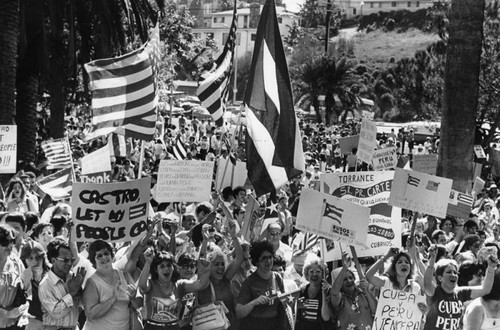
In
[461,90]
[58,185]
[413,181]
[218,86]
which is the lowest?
[58,185]

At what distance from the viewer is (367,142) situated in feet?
51.3

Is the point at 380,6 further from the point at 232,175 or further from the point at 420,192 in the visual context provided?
the point at 420,192

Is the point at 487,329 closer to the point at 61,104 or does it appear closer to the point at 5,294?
the point at 5,294

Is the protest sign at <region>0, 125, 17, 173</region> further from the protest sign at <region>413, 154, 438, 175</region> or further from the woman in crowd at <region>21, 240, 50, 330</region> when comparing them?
the protest sign at <region>413, 154, 438, 175</region>

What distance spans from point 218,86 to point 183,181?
421 centimetres

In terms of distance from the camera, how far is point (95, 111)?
12781mm

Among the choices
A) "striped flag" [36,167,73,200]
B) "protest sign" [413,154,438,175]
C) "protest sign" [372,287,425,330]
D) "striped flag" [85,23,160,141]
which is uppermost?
"striped flag" [85,23,160,141]

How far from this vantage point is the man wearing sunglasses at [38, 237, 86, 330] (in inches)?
326

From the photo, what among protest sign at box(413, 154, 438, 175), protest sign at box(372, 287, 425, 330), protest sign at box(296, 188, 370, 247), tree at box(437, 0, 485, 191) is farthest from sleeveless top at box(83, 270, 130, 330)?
protest sign at box(413, 154, 438, 175)

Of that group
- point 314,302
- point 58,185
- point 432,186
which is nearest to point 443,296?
point 314,302

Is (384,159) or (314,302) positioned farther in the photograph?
(384,159)

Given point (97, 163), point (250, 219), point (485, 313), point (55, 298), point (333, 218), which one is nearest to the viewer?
point (485, 313)

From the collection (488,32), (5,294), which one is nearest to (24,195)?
(5,294)

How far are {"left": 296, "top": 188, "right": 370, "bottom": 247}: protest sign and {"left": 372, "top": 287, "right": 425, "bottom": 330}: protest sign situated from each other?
0.52 metres
